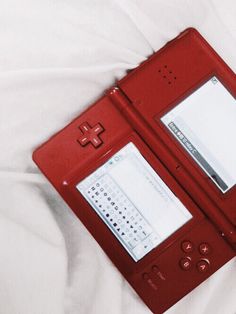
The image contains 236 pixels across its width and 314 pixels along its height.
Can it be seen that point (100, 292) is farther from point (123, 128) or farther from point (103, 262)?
point (123, 128)

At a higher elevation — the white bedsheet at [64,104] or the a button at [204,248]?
the white bedsheet at [64,104]

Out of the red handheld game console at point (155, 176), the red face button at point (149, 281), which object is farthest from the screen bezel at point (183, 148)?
the red face button at point (149, 281)

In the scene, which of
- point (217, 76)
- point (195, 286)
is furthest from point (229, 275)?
point (217, 76)

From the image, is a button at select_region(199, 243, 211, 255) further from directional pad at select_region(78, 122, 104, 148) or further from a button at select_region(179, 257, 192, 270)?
directional pad at select_region(78, 122, 104, 148)

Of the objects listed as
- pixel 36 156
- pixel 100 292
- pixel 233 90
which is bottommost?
pixel 100 292

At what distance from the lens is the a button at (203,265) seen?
0.76m

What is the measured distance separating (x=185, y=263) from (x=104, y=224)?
0.12m

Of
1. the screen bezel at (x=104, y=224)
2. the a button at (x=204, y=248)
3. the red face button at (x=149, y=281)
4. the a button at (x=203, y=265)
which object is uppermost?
the screen bezel at (x=104, y=224)

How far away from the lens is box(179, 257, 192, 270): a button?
0.77 meters

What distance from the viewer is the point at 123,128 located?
78 cm

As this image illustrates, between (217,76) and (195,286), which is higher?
(217,76)

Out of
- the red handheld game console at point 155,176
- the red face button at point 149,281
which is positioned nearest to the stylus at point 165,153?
the red handheld game console at point 155,176

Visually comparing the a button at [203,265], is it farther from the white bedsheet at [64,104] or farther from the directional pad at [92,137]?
the directional pad at [92,137]

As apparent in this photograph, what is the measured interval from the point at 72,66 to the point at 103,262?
0.93 ft
